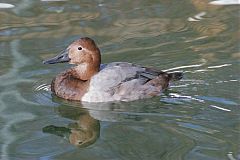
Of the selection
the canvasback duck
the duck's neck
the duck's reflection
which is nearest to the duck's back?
the canvasback duck

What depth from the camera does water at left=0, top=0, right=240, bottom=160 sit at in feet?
19.8

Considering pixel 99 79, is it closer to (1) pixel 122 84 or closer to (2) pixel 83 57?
(1) pixel 122 84

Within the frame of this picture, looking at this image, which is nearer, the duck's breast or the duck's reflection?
the duck's reflection

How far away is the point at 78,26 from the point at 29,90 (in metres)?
2.18

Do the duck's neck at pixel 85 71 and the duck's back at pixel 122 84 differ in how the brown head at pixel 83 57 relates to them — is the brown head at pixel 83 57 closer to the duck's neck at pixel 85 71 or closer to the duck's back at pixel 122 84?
the duck's neck at pixel 85 71

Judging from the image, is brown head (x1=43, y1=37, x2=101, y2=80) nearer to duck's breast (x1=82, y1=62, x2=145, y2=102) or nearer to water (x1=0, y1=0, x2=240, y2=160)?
duck's breast (x1=82, y1=62, x2=145, y2=102)

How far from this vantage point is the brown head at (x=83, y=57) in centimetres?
729

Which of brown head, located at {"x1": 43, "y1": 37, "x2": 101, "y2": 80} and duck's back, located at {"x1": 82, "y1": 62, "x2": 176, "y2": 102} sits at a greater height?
brown head, located at {"x1": 43, "y1": 37, "x2": 101, "y2": 80}

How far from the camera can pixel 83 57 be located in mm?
7348

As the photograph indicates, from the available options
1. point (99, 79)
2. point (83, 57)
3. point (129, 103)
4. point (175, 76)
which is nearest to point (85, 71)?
point (83, 57)

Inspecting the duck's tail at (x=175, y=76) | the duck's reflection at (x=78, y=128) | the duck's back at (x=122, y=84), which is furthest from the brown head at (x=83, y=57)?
the duck's tail at (x=175, y=76)

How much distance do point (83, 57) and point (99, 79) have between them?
13.2 inches

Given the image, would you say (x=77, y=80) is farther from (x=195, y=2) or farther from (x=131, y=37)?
(x=195, y=2)

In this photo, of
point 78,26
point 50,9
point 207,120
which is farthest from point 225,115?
point 50,9
